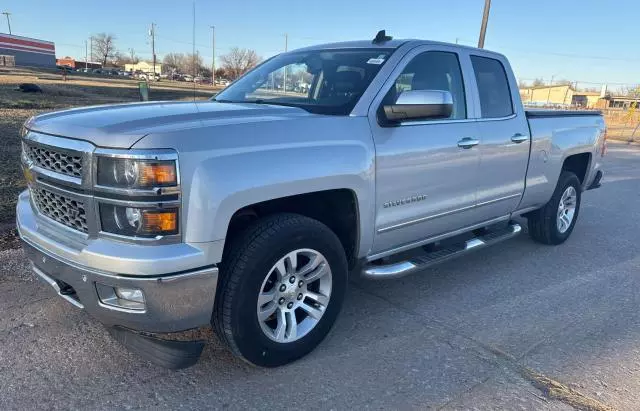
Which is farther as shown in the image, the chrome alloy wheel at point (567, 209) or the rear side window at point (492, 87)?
the chrome alloy wheel at point (567, 209)

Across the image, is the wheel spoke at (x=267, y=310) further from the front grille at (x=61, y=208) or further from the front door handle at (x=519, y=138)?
the front door handle at (x=519, y=138)

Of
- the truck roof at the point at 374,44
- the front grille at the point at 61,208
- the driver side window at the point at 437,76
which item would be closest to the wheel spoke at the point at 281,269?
the front grille at the point at 61,208

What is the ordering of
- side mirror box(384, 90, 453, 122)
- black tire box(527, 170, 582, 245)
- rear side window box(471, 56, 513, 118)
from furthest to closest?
black tire box(527, 170, 582, 245) < rear side window box(471, 56, 513, 118) < side mirror box(384, 90, 453, 122)

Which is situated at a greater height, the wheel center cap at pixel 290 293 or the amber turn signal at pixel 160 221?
the amber turn signal at pixel 160 221

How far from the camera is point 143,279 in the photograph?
2.43 meters

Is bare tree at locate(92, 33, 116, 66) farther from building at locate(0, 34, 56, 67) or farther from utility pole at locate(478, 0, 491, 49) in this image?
utility pole at locate(478, 0, 491, 49)

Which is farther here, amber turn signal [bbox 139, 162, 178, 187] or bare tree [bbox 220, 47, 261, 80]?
bare tree [bbox 220, 47, 261, 80]

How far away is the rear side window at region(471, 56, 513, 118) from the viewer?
14.6ft

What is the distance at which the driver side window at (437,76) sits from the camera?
383 cm

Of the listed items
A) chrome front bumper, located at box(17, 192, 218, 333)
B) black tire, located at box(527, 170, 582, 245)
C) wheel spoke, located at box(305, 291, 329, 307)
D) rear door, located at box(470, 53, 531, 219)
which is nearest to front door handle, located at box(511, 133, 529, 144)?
rear door, located at box(470, 53, 531, 219)

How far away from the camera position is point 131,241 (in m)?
2.46

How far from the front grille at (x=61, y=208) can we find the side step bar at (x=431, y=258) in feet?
5.95

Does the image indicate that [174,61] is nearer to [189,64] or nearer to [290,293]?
[189,64]

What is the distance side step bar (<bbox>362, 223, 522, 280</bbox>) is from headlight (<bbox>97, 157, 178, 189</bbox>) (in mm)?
1631
